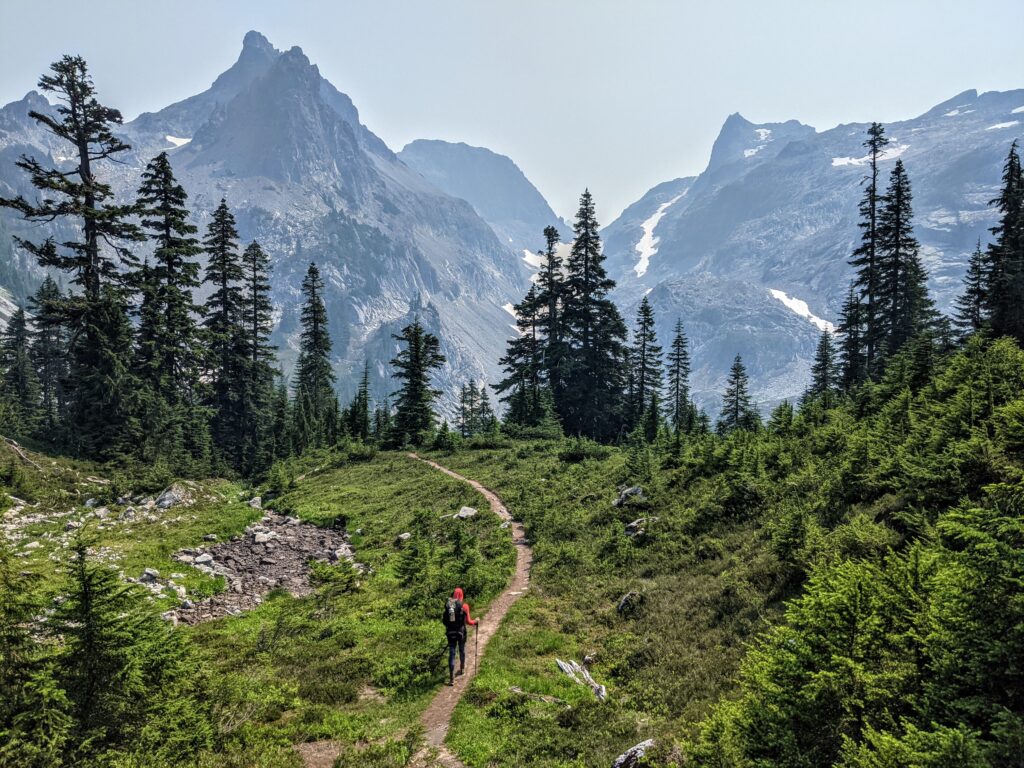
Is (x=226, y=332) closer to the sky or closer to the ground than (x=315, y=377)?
closer to the sky

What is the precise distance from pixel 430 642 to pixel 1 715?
8503mm

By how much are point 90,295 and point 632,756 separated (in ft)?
117

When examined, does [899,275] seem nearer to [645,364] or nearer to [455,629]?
[645,364]

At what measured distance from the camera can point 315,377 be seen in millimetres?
67812

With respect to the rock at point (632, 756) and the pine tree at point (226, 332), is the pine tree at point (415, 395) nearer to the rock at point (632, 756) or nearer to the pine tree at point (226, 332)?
the pine tree at point (226, 332)

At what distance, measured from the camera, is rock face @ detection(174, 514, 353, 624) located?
14.5 meters

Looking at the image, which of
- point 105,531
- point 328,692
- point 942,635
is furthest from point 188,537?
point 942,635

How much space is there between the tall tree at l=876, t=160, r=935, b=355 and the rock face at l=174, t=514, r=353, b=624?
44648 millimetres

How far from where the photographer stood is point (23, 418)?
60.8 meters

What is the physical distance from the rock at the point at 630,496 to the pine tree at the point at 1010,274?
19.1 metres

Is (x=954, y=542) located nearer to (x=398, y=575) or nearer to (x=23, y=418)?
(x=398, y=575)

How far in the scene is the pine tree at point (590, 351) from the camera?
53062mm

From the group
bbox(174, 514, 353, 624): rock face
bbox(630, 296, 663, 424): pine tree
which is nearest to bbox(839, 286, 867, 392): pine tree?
bbox(630, 296, 663, 424): pine tree

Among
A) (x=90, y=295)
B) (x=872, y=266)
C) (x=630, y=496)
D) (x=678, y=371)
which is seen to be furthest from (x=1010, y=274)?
(x=90, y=295)
